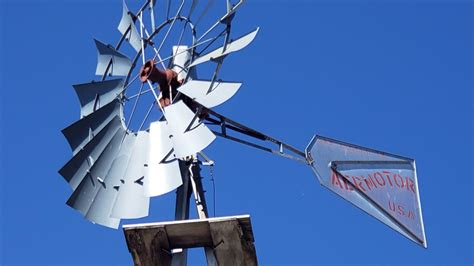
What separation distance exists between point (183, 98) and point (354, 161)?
1927mm

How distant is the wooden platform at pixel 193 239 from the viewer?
225 inches

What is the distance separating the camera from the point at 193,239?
233 inches

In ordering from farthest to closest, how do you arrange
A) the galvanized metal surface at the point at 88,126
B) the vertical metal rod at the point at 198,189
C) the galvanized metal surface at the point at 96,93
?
the galvanized metal surface at the point at 96,93, the galvanized metal surface at the point at 88,126, the vertical metal rod at the point at 198,189

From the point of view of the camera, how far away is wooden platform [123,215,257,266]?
571cm

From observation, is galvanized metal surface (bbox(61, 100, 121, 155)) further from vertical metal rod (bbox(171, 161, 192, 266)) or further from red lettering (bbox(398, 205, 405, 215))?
red lettering (bbox(398, 205, 405, 215))

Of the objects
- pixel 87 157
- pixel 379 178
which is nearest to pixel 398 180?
pixel 379 178

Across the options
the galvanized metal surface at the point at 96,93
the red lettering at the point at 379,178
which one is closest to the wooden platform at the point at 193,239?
the galvanized metal surface at the point at 96,93

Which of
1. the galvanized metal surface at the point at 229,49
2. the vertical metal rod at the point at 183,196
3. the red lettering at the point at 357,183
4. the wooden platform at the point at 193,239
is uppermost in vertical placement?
the galvanized metal surface at the point at 229,49

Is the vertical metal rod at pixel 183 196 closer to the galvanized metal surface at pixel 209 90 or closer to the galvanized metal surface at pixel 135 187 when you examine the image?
the galvanized metal surface at pixel 135 187

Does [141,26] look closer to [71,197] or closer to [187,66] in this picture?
[187,66]

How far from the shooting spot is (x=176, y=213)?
6383 mm

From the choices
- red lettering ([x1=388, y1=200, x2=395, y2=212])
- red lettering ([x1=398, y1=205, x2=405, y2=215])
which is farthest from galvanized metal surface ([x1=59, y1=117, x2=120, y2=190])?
red lettering ([x1=398, y1=205, x2=405, y2=215])

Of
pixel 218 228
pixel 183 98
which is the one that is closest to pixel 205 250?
pixel 218 228

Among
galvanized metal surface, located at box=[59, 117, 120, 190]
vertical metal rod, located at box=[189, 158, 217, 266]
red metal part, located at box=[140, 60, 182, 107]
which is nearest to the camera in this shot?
vertical metal rod, located at box=[189, 158, 217, 266]
